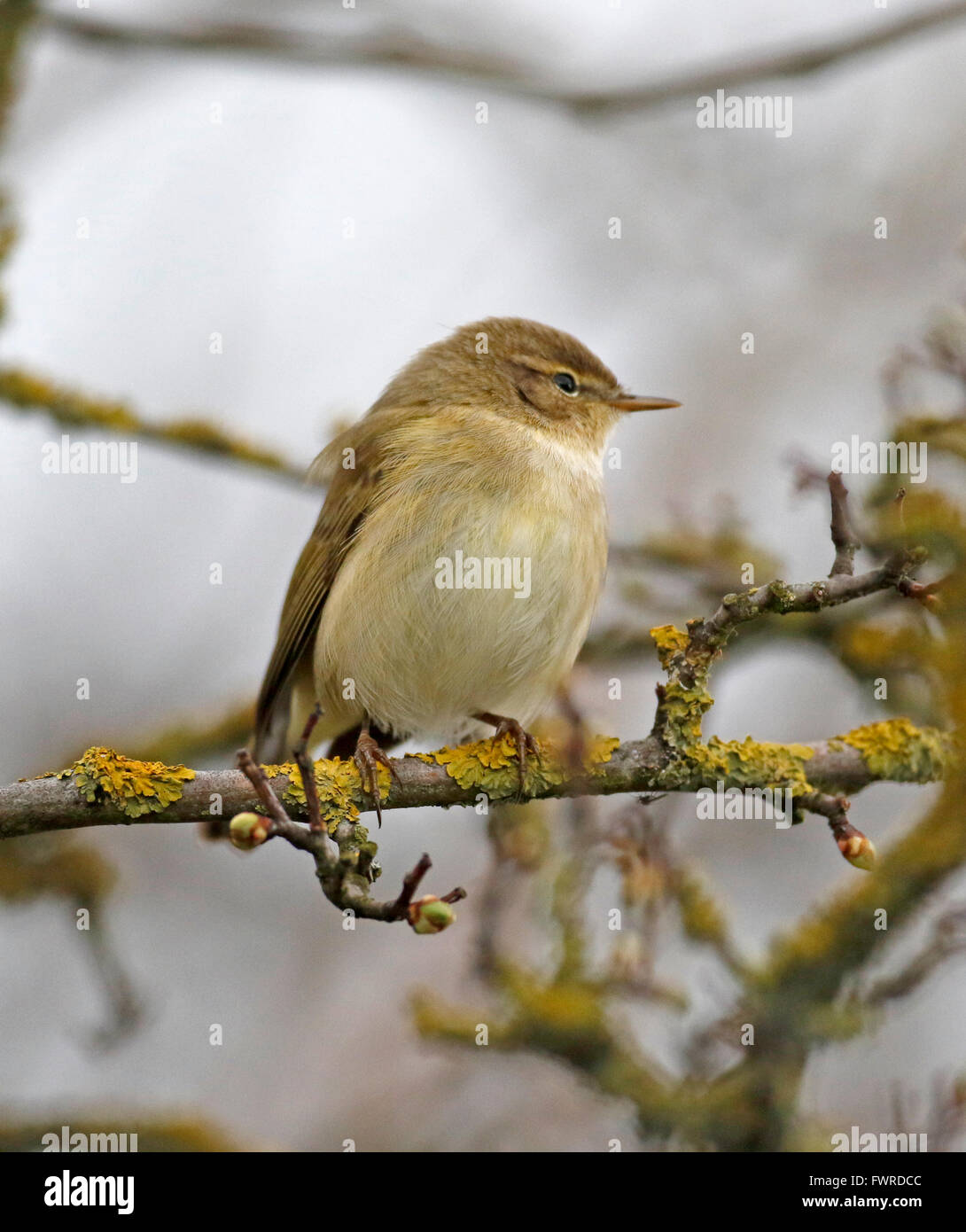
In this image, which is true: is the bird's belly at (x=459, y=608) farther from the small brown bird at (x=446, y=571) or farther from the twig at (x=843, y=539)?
the twig at (x=843, y=539)

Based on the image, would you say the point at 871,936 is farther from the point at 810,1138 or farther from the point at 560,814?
the point at 560,814

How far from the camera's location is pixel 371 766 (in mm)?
3750

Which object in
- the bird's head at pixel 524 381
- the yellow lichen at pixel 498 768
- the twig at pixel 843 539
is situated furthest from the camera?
the bird's head at pixel 524 381

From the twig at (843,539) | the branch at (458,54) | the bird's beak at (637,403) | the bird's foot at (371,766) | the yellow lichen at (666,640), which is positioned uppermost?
the branch at (458,54)

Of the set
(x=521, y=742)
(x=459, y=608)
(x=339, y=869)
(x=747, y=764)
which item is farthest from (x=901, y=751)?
(x=339, y=869)

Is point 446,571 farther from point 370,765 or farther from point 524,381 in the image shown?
point 524,381

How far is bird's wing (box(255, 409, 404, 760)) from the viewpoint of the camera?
201 inches

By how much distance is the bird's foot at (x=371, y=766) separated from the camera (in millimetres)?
3672

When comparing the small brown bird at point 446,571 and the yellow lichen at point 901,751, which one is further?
the small brown bird at point 446,571

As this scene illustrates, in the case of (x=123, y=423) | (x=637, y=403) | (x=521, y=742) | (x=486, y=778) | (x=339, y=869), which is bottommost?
(x=339, y=869)

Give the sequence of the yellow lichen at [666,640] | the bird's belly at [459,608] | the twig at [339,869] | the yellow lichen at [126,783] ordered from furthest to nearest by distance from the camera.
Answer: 1. the bird's belly at [459,608]
2. the yellow lichen at [666,640]
3. the yellow lichen at [126,783]
4. the twig at [339,869]

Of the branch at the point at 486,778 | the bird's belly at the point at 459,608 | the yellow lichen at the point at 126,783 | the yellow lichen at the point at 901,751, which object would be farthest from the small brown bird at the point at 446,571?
the yellow lichen at the point at 901,751

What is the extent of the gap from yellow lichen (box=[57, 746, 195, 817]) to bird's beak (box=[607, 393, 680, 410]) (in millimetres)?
3201

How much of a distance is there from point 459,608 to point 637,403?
1700mm
